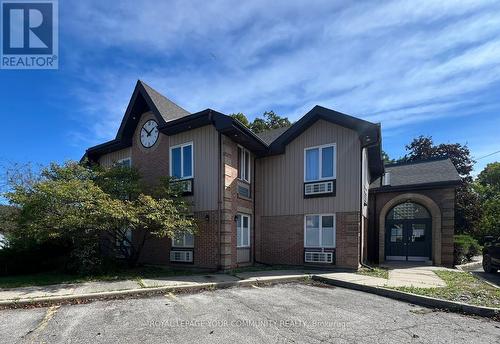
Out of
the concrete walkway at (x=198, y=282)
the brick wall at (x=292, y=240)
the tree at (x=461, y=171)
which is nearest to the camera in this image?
the concrete walkway at (x=198, y=282)

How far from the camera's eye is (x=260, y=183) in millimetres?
15914

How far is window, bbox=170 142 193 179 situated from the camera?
13845 mm

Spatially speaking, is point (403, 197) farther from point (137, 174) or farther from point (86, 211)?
point (86, 211)

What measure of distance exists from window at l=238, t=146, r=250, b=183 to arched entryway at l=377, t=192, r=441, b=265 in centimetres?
802

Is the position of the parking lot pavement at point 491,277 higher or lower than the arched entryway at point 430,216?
lower

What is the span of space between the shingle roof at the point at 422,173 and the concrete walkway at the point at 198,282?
587cm

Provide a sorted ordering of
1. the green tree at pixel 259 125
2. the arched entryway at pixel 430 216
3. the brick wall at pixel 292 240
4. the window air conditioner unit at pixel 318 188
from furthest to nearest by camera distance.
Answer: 1. the green tree at pixel 259 125
2. the arched entryway at pixel 430 216
3. the window air conditioner unit at pixel 318 188
4. the brick wall at pixel 292 240

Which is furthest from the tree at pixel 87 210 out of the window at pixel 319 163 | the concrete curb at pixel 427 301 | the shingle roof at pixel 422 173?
the shingle roof at pixel 422 173

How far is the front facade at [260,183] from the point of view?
12969 millimetres

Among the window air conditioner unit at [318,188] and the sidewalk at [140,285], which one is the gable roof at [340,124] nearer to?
the window air conditioner unit at [318,188]

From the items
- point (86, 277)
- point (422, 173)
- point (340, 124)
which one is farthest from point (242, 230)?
point (422, 173)

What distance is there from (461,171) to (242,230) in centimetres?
2766

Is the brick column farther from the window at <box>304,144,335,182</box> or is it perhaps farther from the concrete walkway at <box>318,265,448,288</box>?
the window at <box>304,144,335,182</box>

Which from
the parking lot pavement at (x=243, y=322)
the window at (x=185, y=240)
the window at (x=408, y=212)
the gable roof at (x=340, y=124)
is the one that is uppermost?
the gable roof at (x=340, y=124)
